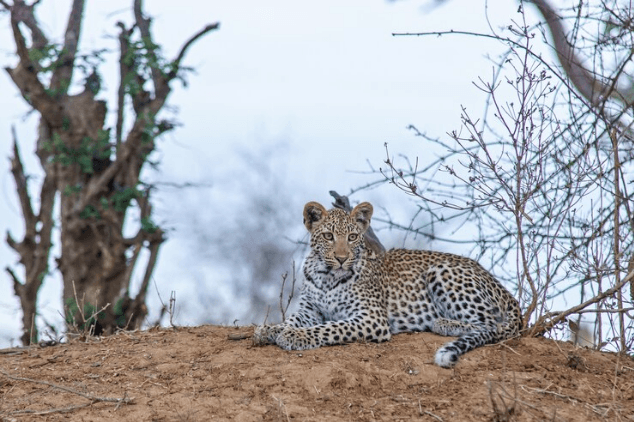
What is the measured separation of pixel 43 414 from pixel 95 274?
433 inches

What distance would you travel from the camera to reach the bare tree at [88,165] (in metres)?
17.6

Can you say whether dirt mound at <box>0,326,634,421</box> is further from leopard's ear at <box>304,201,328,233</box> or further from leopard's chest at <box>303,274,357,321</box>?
leopard's ear at <box>304,201,328,233</box>

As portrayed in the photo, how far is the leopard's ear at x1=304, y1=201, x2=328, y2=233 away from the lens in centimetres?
909

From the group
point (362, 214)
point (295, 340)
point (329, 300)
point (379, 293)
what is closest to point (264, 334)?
point (295, 340)

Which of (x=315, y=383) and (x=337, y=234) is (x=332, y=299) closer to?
(x=337, y=234)

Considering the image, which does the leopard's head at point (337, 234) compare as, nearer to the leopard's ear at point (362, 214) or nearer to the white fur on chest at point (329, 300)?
the leopard's ear at point (362, 214)

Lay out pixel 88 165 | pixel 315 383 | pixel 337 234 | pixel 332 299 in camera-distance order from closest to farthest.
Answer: pixel 315 383, pixel 337 234, pixel 332 299, pixel 88 165

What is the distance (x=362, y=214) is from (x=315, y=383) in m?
2.54

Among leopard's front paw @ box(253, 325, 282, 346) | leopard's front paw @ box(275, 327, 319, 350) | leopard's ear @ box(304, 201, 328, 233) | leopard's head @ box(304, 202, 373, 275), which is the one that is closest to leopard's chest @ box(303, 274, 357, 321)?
leopard's head @ box(304, 202, 373, 275)

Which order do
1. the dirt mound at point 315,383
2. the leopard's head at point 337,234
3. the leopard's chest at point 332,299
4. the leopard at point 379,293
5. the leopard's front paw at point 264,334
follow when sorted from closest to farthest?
the dirt mound at point 315,383
the leopard's front paw at point 264,334
the leopard at point 379,293
the leopard's head at point 337,234
the leopard's chest at point 332,299

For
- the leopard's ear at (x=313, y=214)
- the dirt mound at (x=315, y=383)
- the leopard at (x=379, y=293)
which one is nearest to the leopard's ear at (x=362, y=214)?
the leopard at (x=379, y=293)

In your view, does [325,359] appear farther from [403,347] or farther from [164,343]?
[164,343]

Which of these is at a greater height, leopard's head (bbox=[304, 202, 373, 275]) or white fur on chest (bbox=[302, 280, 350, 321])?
leopard's head (bbox=[304, 202, 373, 275])

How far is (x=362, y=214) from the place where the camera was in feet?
30.3
